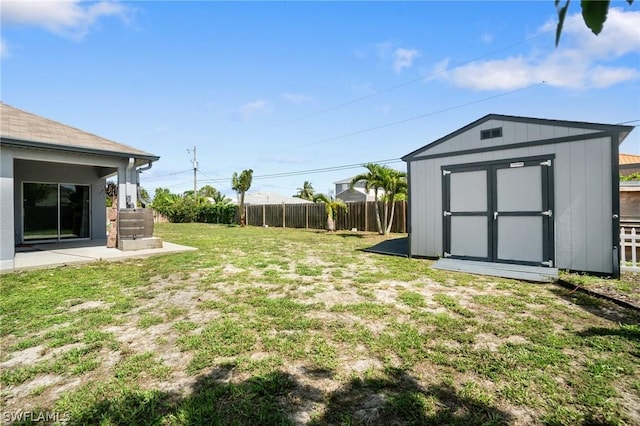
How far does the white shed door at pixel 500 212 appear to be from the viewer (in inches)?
242

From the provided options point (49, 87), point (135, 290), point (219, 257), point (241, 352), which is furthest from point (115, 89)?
point (241, 352)

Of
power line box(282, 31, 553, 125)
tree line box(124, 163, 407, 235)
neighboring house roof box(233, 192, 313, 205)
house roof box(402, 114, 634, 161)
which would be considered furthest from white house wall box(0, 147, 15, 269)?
neighboring house roof box(233, 192, 313, 205)

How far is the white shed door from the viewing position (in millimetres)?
6145

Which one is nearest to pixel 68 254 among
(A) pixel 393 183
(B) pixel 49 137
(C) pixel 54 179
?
(B) pixel 49 137

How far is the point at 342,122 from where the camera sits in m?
23.3

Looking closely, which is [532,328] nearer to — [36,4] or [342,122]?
[36,4]

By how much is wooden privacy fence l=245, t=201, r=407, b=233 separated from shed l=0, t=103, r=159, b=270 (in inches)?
377

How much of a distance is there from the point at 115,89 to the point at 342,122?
51.8ft

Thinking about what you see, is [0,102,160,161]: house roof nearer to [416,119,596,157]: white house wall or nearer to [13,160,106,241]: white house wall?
[13,160,106,241]: white house wall

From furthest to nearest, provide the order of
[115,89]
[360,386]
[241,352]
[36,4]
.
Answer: [115,89] < [36,4] < [241,352] < [360,386]

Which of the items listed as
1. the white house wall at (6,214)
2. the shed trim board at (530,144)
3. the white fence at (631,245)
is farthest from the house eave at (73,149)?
the white fence at (631,245)

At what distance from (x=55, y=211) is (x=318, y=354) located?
11906mm

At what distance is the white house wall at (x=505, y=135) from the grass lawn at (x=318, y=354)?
9.69ft

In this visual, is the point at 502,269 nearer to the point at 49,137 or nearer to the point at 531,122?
the point at 531,122
